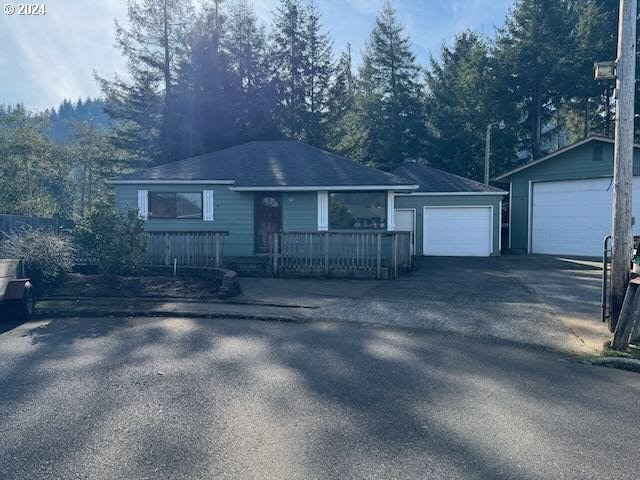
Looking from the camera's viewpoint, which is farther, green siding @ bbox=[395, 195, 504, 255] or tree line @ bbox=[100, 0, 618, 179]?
tree line @ bbox=[100, 0, 618, 179]

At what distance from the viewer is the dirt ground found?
8969 millimetres

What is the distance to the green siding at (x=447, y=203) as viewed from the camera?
1812 centimetres

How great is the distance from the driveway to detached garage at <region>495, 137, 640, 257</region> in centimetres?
438

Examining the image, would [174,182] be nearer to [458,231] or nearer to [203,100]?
[458,231]

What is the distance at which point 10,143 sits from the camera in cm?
2698

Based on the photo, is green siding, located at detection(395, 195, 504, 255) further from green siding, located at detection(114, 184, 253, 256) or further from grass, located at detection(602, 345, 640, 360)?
grass, located at detection(602, 345, 640, 360)

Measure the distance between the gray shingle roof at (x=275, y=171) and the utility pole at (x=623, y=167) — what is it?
7212mm

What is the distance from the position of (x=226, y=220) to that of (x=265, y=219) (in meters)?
1.23

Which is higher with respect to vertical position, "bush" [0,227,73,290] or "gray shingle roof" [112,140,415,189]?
"gray shingle roof" [112,140,415,189]

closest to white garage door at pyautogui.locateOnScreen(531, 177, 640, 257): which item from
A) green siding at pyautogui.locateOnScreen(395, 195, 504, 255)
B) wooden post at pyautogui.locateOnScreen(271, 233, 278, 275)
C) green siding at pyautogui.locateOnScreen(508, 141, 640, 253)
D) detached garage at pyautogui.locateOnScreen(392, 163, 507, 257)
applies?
green siding at pyautogui.locateOnScreen(508, 141, 640, 253)

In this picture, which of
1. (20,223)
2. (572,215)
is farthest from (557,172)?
(20,223)

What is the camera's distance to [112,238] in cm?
910

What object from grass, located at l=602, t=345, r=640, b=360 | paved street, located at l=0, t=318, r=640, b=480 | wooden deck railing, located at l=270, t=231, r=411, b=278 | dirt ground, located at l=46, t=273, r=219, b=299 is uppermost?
wooden deck railing, located at l=270, t=231, r=411, b=278

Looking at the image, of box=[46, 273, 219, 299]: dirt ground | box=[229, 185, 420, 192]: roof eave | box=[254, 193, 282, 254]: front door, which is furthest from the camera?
box=[254, 193, 282, 254]: front door
